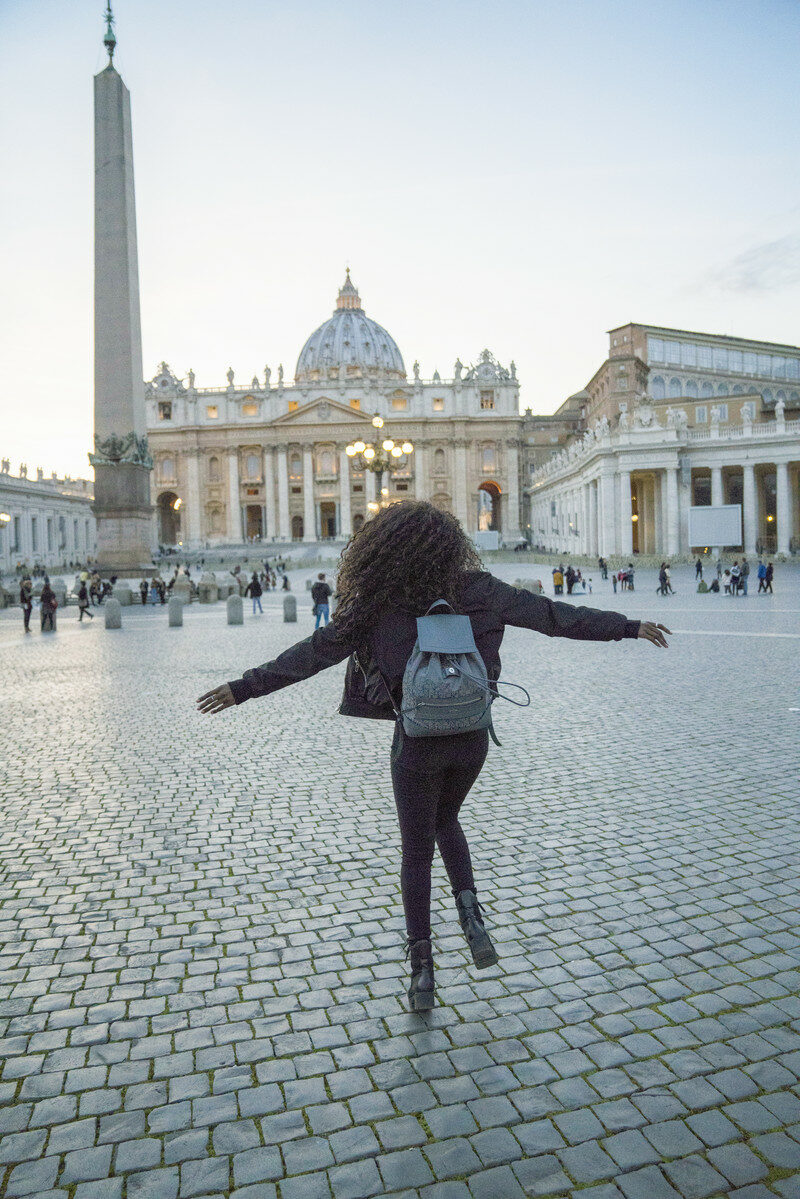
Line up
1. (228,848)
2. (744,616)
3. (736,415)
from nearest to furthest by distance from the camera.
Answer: (228,848) → (744,616) → (736,415)

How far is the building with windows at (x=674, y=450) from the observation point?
147 ft

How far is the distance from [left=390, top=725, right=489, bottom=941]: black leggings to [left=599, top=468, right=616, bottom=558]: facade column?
4375cm

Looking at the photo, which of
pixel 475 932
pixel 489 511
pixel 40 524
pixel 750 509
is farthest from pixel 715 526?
pixel 489 511

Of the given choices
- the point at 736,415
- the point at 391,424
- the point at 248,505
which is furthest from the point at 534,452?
the point at 736,415

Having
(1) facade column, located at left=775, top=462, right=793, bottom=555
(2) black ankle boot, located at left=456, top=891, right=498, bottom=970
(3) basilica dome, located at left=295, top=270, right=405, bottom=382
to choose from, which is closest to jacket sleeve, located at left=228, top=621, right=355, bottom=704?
(2) black ankle boot, located at left=456, top=891, right=498, bottom=970

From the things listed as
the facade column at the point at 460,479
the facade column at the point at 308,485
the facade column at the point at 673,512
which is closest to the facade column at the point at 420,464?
the facade column at the point at 460,479

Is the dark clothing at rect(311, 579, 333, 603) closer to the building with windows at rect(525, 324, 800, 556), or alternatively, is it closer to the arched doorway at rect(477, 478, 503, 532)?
the building with windows at rect(525, 324, 800, 556)

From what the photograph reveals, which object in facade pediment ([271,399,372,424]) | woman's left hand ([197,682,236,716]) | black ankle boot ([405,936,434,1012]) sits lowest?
black ankle boot ([405,936,434,1012])

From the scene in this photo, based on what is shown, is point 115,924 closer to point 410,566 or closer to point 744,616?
point 410,566

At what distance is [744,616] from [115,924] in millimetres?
17184

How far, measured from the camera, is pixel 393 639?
308cm

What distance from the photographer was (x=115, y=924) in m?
4.07

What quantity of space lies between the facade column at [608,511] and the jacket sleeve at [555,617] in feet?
143

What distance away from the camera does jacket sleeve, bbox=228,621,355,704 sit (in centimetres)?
313
